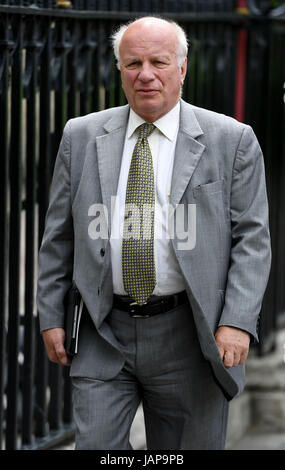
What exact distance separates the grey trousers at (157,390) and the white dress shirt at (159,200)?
0.14 meters

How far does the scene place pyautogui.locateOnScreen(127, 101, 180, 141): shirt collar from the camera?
4195 mm

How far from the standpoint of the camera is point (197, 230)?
4.13 meters

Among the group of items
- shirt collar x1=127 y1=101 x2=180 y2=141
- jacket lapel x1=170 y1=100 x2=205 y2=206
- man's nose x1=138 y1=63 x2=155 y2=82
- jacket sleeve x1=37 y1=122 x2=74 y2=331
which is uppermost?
man's nose x1=138 y1=63 x2=155 y2=82

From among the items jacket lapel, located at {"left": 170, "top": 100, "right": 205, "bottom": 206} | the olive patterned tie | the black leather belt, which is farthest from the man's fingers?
jacket lapel, located at {"left": 170, "top": 100, "right": 205, "bottom": 206}

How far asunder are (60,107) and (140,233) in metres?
1.48

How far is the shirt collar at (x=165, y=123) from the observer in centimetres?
420

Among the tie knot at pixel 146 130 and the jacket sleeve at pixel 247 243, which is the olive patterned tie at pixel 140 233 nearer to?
the tie knot at pixel 146 130

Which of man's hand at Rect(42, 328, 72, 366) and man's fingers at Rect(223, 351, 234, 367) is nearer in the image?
man's fingers at Rect(223, 351, 234, 367)

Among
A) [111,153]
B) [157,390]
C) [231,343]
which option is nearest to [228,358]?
[231,343]

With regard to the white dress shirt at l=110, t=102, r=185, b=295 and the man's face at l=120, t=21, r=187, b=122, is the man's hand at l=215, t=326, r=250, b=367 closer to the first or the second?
the white dress shirt at l=110, t=102, r=185, b=295

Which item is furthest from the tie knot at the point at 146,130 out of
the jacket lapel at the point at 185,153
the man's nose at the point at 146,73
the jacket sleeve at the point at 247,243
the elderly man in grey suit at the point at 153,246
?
the jacket sleeve at the point at 247,243

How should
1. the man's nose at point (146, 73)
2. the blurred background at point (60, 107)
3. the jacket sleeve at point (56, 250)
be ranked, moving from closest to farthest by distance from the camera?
the man's nose at point (146, 73) → the jacket sleeve at point (56, 250) → the blurred background at point (60, 107)

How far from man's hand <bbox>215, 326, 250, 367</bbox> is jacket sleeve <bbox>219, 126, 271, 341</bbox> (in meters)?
0.03
